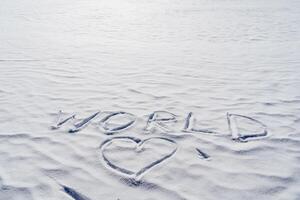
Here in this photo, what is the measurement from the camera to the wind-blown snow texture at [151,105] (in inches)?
107

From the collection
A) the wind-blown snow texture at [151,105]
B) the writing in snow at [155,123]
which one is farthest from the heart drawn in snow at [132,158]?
the writing in snow at [155,123]

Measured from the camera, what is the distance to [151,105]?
431 centimetres

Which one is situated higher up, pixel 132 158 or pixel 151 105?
pixel 151 105

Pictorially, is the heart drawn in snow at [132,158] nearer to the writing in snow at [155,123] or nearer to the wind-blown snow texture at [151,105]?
the wind-blown snow texture at [151,105]

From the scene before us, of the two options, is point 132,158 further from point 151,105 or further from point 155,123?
point 151,105

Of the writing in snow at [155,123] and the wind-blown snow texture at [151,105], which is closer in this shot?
the wind-blown snow texture at [151,105]

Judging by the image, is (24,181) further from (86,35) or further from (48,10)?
(48,10)

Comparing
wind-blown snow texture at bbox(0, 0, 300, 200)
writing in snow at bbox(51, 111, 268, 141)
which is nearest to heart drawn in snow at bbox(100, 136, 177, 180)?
wind-blown snow texture at bbox(0, 0, 300, 200)

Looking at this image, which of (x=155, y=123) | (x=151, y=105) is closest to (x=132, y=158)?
(x=155, y=123)

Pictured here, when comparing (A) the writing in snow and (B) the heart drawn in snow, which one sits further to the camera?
(A) the writing in snow

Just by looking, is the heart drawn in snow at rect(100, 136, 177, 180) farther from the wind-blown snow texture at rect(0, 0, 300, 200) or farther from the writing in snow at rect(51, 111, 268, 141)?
the writing in snow at rect(51, 111, 268, 141)

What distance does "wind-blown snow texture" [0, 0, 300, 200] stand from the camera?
107 inches

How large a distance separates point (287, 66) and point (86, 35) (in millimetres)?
5981

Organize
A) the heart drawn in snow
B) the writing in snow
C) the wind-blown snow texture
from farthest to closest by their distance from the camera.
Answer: the writing in snow
the heart drawn in snow
the wind-blown snow texture
